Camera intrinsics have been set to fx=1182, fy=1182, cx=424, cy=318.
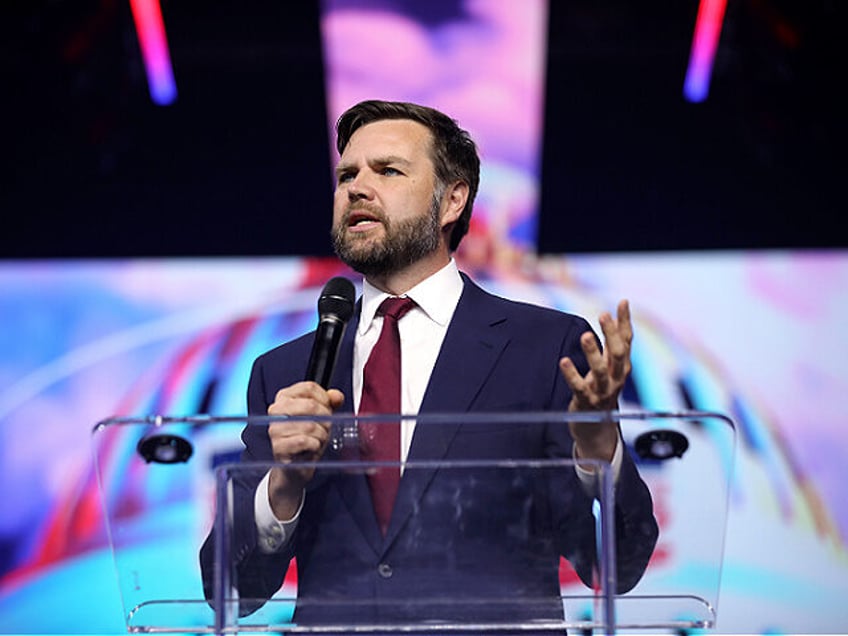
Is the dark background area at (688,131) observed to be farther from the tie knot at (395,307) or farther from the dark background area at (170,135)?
the tie knot at (395,307)

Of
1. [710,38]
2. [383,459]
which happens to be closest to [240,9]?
[710,38]

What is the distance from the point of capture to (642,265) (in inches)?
138

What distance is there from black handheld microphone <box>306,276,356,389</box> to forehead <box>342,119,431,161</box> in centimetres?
50

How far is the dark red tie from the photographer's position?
1386 millimetres

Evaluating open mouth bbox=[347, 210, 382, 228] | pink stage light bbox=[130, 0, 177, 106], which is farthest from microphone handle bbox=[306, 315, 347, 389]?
pink stage light bbox=[130, 0, 177, 106]

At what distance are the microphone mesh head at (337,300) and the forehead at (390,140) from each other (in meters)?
0.49

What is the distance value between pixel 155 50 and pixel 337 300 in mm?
2371

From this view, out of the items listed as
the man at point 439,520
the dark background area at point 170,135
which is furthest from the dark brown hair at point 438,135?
the dark background area at point 170,135

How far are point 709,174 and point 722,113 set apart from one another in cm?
20

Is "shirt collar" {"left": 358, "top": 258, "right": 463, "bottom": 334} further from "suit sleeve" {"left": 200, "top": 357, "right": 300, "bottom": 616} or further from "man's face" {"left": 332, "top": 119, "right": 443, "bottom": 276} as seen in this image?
"suit sleeve" {"left": 200, "top": 357, "right": 300, "bottom": 616}

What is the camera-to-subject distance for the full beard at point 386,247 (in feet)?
7.14

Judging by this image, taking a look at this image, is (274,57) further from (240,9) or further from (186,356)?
(186,356)

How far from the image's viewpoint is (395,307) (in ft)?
6.70

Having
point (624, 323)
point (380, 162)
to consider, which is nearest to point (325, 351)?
point (624, 323)
